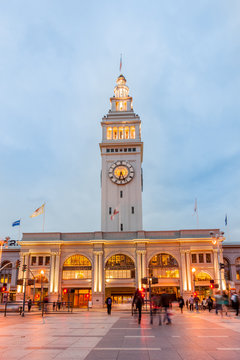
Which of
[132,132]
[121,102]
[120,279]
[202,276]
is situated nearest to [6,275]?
[120,279]

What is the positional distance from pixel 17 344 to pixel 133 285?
46431 mm

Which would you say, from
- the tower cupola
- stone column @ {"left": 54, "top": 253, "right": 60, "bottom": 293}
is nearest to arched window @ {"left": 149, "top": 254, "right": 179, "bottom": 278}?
stone column @ {"left": 54, "top": 253, "right": 60, "bottom": 293}

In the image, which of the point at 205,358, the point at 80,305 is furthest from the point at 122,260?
the point at 205,358

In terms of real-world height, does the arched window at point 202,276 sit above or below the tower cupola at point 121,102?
below

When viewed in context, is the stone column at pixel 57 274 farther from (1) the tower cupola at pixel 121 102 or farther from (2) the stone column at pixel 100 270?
(1) the tower cupola at pixel 121 102

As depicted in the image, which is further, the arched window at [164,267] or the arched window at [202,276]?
the arched window at [164,267]

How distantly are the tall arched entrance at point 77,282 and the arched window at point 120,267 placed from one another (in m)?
3.52

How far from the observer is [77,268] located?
193 ft

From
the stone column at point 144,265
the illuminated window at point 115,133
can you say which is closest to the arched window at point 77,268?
the stone column at point 144,265

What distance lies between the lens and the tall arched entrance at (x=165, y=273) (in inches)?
2244

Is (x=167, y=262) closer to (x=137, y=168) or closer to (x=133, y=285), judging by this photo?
(x=133, y=285)

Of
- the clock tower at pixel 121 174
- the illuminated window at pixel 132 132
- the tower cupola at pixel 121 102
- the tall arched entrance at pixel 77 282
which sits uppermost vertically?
the tower cupola at pixel 121 102

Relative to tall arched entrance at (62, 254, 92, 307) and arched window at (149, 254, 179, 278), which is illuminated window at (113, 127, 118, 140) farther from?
arched window at (149, 254, 179, 278)

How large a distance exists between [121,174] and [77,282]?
2385cm
